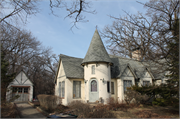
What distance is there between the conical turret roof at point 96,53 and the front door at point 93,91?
7.69ft

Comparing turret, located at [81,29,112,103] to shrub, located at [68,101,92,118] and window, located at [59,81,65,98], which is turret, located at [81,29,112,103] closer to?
window, located at [59,81,65,98]

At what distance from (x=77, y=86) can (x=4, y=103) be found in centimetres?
913

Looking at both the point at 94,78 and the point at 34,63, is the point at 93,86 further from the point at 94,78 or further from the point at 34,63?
the point at 34,63

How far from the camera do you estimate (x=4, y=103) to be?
827 centimetres

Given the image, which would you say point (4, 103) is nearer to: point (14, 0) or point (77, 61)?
point (14, 0)

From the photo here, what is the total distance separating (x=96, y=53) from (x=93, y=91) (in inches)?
166

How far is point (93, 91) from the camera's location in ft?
52.3

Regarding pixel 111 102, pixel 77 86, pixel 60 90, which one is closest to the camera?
pixel 111 102

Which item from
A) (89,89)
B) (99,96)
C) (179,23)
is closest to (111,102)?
(99,96)

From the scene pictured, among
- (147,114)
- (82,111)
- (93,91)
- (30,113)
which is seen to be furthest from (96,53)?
(30,113)

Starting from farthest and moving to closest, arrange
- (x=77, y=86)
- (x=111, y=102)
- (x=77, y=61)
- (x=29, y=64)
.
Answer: (x=29, y=64) < (x=77, y=61) < (x=77, y=86) < (x=111, y=102)

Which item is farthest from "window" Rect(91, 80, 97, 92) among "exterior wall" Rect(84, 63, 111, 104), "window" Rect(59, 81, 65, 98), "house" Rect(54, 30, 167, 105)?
"window" Rect(59, 81, 65, 98)

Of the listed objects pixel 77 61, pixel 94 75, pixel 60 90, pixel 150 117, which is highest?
pixel 77 61

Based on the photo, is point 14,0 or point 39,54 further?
point 39,54
